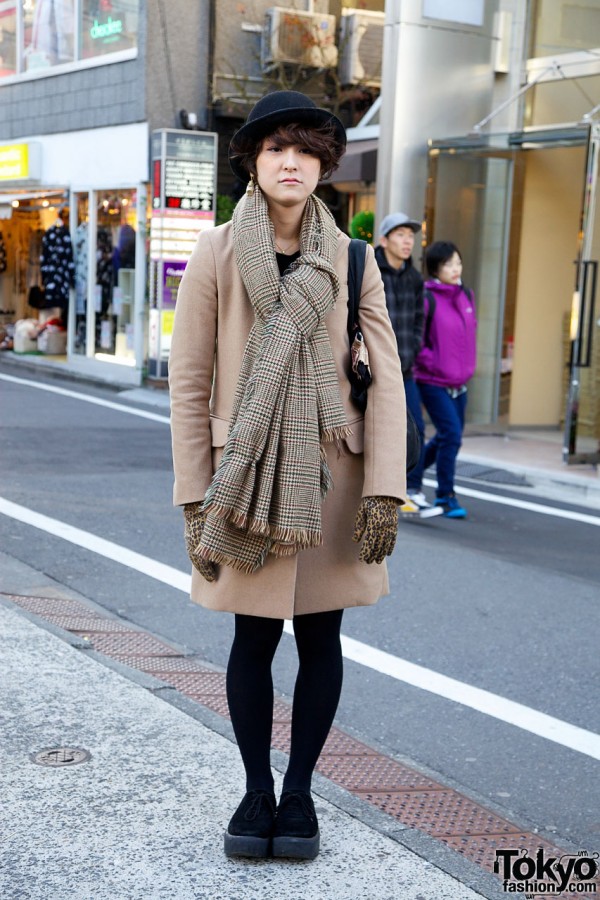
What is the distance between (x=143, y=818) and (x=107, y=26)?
16.1 meters

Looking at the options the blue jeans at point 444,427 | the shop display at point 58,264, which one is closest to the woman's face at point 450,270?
the blue jeans at point 444,427

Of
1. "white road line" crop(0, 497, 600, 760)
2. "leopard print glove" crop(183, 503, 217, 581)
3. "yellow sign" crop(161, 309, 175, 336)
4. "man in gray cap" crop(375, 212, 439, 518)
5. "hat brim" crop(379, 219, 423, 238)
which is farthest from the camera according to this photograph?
"yellow sign" crop(161, 309, 175, 336)

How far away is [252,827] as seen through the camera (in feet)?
10.0

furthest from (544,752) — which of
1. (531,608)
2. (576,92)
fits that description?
(576,92)

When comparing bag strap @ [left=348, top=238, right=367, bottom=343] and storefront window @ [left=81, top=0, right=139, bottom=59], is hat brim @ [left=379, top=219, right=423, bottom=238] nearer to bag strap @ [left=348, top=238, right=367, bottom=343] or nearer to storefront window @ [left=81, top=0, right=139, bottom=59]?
bag strap @ [left=348, top=238, right=367, bottom=343]

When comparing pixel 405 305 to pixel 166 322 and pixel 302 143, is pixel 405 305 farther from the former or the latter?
pixel 166 322

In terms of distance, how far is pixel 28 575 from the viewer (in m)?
6.32

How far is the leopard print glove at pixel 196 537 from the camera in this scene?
118 inches

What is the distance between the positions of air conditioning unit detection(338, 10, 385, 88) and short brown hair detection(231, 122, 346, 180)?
49.1ft

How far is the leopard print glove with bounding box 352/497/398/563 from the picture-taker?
9.78 ft

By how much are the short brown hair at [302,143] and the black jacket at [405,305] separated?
4588mm

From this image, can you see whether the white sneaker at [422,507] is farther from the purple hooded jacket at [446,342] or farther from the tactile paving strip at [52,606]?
the tactile paving strip at [52,606]

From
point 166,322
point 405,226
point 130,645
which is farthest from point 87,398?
point 130,645

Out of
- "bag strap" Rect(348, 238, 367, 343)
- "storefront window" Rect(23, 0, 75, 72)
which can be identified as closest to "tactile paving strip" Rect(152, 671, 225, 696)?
"bag strap" Rect(348, 238, 367, 343)
